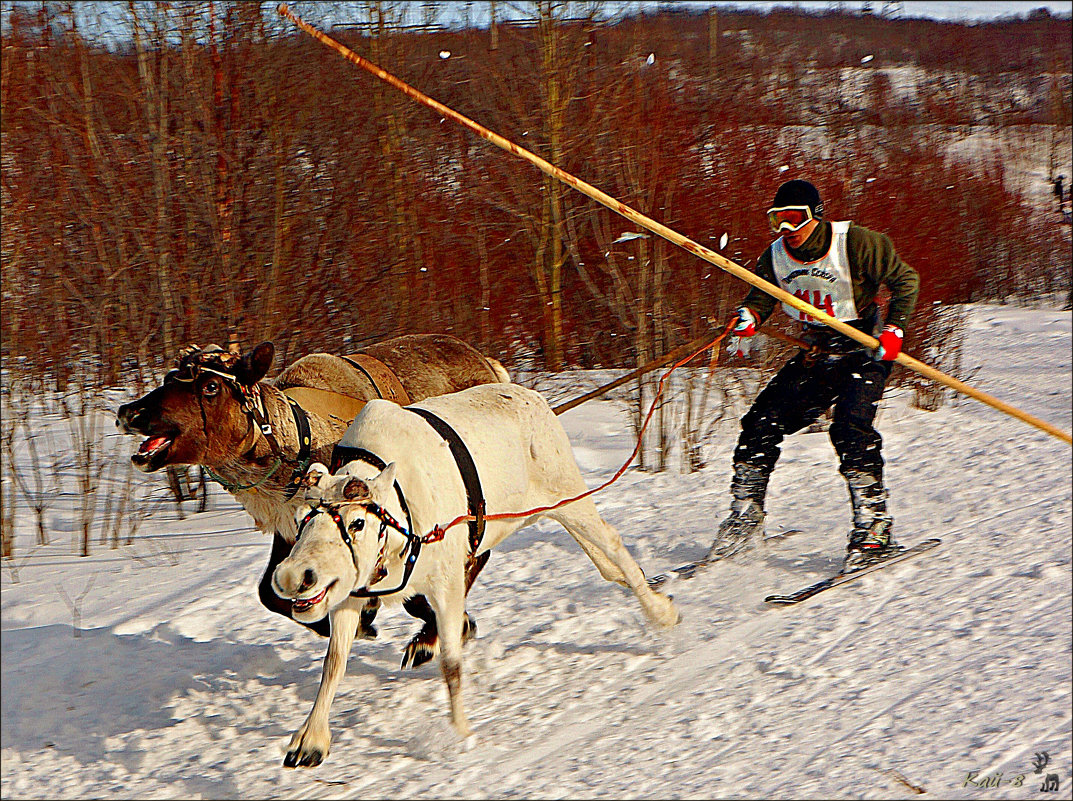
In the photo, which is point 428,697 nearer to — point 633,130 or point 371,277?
point 371,277

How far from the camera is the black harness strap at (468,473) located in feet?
12.8

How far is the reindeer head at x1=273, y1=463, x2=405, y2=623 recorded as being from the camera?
308 cm

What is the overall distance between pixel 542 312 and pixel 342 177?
2.68 metres

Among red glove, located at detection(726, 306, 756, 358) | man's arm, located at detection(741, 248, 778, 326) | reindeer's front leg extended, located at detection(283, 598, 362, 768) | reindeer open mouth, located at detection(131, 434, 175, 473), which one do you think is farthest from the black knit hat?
reindeer open mouth, located at detection(131, 434, 175, 473)

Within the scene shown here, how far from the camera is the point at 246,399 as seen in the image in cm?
434

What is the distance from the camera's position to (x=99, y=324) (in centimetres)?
713

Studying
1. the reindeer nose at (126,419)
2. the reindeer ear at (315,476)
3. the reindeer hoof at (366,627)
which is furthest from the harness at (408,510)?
the reindeer nose at (126,419)

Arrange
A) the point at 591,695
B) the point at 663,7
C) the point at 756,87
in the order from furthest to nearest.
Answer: the point at 756,87
the point at 663,7
the point at 591,695

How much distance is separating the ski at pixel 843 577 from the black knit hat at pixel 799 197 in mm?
1832

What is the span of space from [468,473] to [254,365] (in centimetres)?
117

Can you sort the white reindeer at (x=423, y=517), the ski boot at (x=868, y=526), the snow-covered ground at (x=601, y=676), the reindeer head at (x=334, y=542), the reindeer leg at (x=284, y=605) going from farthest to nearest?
the ski boot at (x=868, y=526), the reindeer leg at (x=284, y=605), the snow-covered ground at (x=601, y=676), the white reindeer at (x=423, y=517), the reindeer head at (x=334, y=542)

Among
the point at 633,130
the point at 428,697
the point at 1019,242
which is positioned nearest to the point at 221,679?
the point at 428,697

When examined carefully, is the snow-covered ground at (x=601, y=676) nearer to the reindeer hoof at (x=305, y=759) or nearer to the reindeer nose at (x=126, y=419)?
the reindeer hoof at (x=305, y=759)

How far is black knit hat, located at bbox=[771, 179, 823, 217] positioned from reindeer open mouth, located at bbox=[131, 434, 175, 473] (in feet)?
10.7
